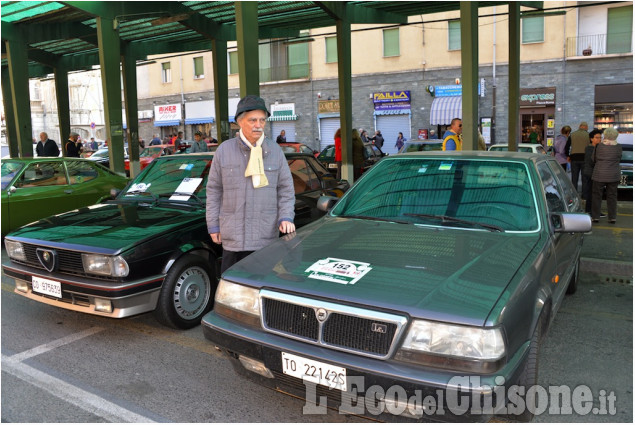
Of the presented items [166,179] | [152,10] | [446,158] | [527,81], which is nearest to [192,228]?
[166,179]

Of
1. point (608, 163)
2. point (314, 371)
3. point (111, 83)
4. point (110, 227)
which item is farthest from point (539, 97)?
point (314, 371)

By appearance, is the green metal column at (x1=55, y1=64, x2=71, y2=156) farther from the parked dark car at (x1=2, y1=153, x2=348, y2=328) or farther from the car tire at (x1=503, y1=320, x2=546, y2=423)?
the car tire at (x1=503, y1=320, x2=546, y2=423)

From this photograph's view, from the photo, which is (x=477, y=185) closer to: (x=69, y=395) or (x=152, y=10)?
(x=69, y=395)

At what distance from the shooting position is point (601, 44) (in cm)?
2384

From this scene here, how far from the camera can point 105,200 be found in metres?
5.86

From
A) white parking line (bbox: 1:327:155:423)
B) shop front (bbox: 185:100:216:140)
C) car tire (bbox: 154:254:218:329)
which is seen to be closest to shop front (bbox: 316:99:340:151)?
shop front (bbox: 185:100:216:140)

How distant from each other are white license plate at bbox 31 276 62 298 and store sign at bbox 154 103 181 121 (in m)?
34.7

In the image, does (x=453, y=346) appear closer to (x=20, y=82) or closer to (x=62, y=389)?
(x=62, y=389)

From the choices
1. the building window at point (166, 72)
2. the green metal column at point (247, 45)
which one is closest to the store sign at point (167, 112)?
the building window at point (166, 72)

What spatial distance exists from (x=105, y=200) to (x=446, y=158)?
13.0 feet

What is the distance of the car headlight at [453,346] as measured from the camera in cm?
226

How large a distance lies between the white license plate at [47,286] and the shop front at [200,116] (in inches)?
1249

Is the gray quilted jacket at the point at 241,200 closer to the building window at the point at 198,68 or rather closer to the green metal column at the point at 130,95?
the green metal column at the point at 130,95

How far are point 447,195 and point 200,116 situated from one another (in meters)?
34.5
